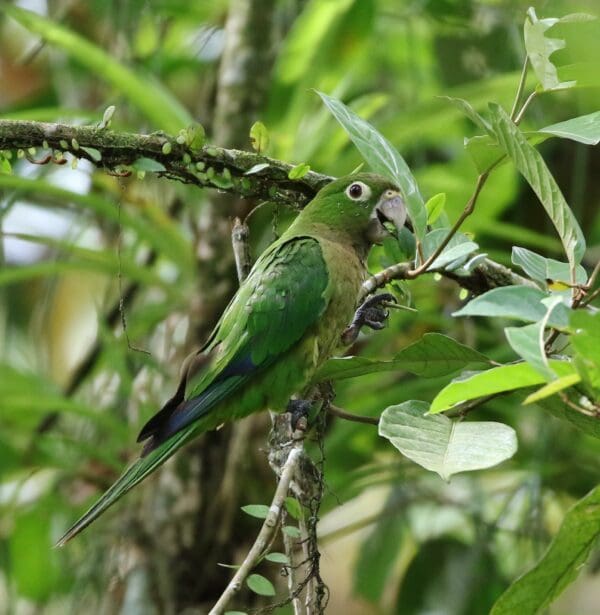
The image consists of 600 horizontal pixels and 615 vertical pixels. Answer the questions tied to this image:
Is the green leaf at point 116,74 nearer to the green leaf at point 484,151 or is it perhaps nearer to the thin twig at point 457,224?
the thin twig at point 457,224

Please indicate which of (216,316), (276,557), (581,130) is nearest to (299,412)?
(276,557)

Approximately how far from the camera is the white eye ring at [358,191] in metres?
1.65

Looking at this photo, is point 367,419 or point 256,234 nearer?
point 367,419

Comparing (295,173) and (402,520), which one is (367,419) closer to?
(295,173)

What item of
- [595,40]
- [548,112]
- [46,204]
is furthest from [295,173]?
[548,112]

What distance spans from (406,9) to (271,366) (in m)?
1.56

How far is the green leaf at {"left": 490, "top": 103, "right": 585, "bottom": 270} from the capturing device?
0.98 meters

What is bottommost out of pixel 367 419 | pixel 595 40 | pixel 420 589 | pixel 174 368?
pixel 420 589

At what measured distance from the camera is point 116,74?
207 centimetres

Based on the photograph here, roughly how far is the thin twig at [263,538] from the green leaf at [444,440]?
0.14m

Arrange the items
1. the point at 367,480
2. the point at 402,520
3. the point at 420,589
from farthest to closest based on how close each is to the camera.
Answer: the point at 402,520 < the point at 420,589 < the point at 367,480

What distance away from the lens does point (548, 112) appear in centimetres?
276

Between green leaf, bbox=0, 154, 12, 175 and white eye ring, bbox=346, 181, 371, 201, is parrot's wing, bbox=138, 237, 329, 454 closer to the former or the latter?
white eye ring, bbox=346, 181, 371, 201

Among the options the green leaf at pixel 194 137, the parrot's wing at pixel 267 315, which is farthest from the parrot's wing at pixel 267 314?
the green leaf at pixel 194 137
